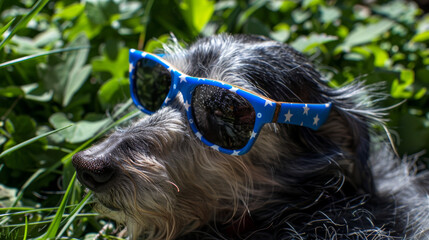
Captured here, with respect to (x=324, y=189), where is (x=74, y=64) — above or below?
above

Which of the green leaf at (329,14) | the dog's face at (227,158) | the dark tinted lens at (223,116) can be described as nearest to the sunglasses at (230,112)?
the dark tinted lens at (223,116)

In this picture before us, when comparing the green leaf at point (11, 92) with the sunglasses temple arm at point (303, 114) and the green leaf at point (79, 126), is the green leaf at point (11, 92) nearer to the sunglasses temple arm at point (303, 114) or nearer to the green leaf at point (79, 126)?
the green leaf at point (79, 126)

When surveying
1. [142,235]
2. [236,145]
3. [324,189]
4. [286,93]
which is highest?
[286,93]

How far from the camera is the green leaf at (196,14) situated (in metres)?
3.89

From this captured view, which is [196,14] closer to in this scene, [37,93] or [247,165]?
[37,93]

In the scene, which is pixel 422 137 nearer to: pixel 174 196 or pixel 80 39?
pixel 174 196

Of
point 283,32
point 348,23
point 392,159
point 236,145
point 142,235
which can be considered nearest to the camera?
point 236,145

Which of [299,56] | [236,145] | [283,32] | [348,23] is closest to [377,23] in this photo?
[348,23]

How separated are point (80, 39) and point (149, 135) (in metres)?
1.46

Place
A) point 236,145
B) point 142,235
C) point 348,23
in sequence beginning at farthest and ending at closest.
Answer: point 348,23, point 142,235, point 236,145

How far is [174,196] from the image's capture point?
241cm

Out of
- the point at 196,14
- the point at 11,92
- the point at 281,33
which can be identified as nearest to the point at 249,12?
the point at 281,33

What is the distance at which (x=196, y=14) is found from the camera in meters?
3.90

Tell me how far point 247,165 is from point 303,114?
459 millimetres
